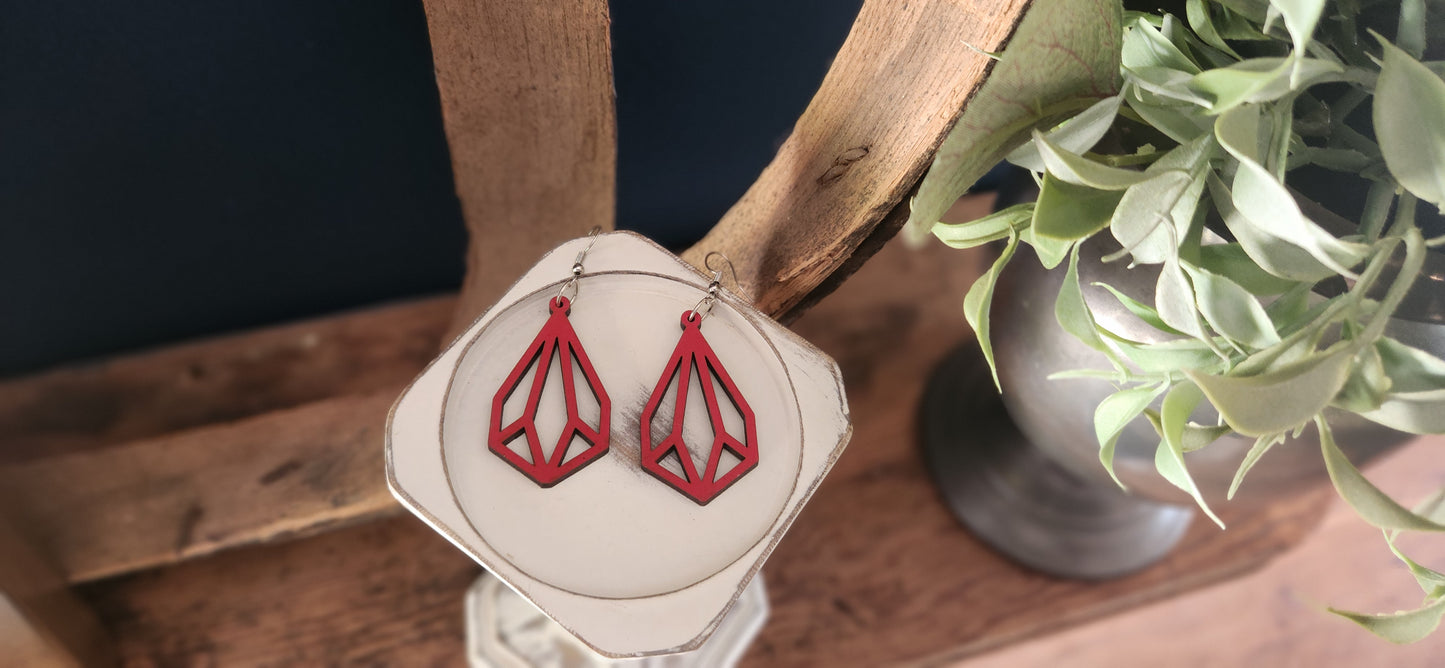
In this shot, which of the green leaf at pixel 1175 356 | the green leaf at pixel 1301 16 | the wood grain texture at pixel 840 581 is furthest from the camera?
the wood grain texture at pixel 840 581

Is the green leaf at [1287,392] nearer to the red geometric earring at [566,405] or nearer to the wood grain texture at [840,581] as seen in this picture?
the red geometric earring at [566,405]

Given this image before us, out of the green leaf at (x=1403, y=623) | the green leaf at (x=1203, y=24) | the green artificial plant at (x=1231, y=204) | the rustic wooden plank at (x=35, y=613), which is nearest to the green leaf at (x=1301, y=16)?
the green artificial plant at (x=1231, y=204)

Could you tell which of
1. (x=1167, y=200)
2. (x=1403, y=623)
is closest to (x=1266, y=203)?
(x=1167, y=200)

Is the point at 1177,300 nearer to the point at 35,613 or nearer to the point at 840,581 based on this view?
the point at 840,581

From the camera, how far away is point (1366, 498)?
33 centimetres

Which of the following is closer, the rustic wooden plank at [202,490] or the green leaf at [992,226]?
the green leaf at [992,226]

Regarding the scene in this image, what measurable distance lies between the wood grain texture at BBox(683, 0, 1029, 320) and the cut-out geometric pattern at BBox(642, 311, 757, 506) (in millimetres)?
92

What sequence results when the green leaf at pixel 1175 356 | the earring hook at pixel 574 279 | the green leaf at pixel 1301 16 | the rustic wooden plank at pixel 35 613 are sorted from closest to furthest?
the green leaf at pixel 1301 16
the green leaf at pixel 1175 356
the earring hook at pixel 574 279
the rustic wooden plank at pixel 35 613

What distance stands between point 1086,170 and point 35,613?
72 cm

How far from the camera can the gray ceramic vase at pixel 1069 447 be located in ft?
1.54

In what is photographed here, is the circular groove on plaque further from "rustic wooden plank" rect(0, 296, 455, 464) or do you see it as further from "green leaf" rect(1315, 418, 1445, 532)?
"rustic wooden plank" rect(0, 296, 455, 464)

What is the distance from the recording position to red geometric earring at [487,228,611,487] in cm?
44

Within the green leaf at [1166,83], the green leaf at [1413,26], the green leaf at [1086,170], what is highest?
the green leaf at [1413,26]

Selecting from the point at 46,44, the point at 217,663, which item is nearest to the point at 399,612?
the point at 217,663
